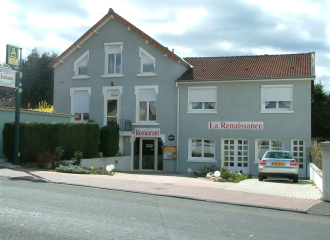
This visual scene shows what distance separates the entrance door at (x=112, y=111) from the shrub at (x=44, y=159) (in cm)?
853

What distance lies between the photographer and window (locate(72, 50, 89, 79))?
25938 mm

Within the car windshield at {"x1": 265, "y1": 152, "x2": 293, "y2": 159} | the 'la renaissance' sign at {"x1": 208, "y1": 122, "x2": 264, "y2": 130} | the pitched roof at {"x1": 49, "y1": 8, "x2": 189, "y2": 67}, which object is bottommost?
the car windshield at {"x1": 265, "y1": 152, "x2": 293, "y2": 159}

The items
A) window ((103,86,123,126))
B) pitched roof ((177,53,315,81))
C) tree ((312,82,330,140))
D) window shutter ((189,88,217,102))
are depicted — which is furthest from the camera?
tree ((312,82,330,140))

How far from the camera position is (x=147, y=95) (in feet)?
80.3

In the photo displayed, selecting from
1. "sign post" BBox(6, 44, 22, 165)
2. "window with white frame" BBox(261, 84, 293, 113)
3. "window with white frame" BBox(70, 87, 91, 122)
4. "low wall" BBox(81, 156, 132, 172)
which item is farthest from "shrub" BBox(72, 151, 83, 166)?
"window with white frame" BBox(261, 84, 293, 113)

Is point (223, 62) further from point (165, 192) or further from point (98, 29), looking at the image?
point (165, 192)

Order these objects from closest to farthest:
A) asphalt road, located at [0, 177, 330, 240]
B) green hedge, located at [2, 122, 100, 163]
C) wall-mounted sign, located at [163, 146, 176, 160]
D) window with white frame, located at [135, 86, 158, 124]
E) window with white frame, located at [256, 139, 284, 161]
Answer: asphalt road, located at [0, 177, 330, 240] → green hedge, located at [2, 122, 100, 163] → window with white frame, located at [256, 139, 284, 161] → wall-mounted sign, located at [163, 146, 176, 160] → window with white frame, located at [135, 86, 158, 124]

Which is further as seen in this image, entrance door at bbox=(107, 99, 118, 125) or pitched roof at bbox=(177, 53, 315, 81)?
entrance door at bbox=(107, 99, 118, 125)

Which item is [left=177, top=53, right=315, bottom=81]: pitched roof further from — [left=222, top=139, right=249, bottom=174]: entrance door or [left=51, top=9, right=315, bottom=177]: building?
[left=222, top=139, right=249, bottom=174]: entrance door

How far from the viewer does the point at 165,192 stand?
11.3 meters

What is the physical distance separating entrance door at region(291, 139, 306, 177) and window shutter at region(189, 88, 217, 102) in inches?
223

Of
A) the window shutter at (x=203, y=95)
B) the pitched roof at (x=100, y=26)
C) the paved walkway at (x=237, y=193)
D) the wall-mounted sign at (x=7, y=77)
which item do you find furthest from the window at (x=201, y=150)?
the wall-mounted sign at (x=7, y=77)

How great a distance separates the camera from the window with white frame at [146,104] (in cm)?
2427

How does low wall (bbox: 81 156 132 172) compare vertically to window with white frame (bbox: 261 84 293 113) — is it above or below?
below
